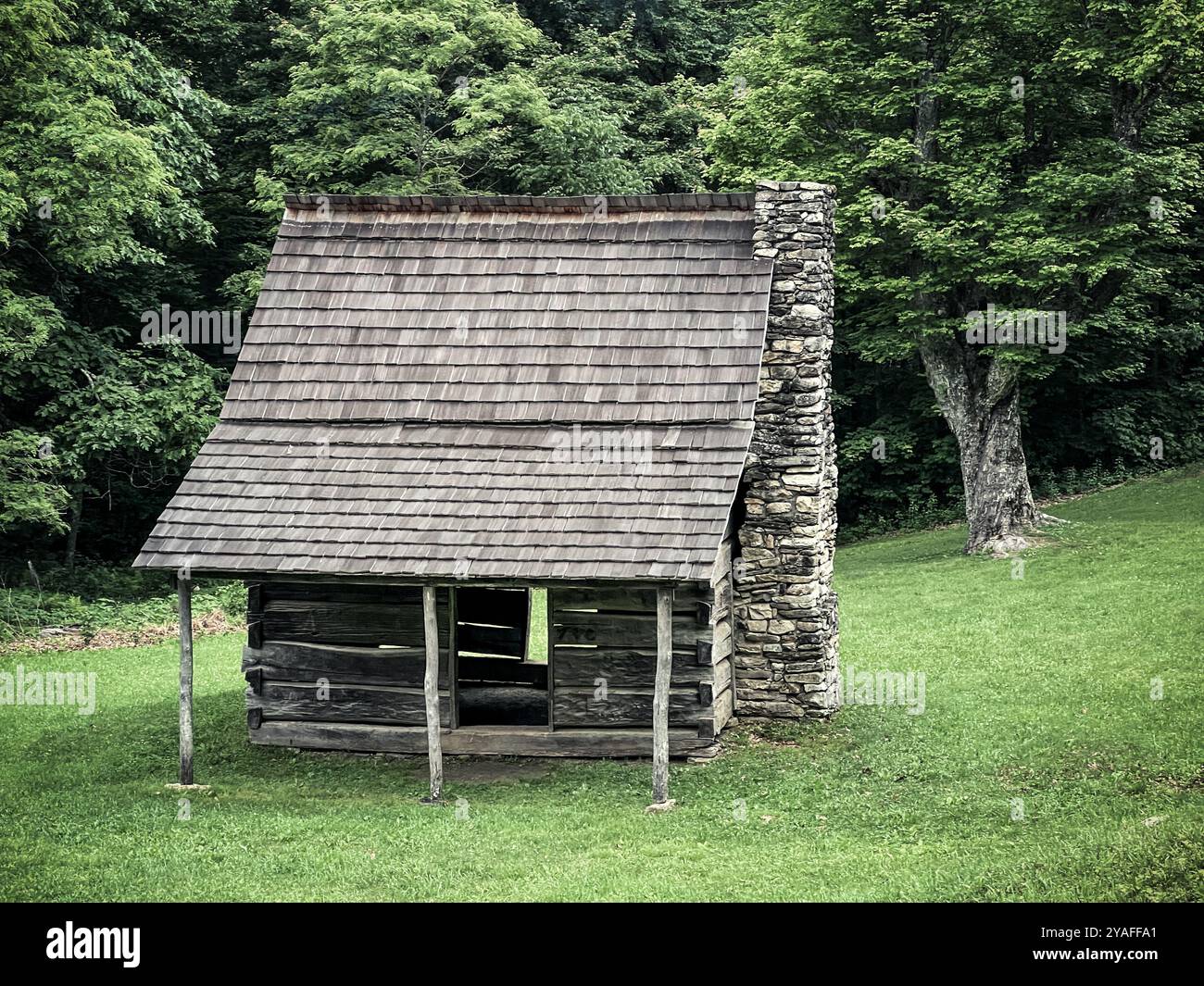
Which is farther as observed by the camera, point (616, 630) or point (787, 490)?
point (787, 490)

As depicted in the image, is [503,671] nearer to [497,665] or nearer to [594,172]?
[497,665]

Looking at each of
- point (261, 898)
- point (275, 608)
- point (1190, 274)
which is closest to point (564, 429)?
point (275, 608)

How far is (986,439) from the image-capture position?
2747 centimetres

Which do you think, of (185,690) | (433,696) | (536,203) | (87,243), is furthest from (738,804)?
(87,243)

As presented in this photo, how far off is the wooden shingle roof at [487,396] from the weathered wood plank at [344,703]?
2.22 meters

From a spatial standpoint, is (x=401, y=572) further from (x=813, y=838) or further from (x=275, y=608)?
(x=813, y=838)

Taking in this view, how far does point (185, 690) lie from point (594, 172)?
18.6m

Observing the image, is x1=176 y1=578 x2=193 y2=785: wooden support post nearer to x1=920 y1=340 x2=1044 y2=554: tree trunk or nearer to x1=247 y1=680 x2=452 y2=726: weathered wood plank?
x1=247 y1=680 x2=452 y2=726: weathered wood plank

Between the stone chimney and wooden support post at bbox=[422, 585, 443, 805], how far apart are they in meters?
3.98

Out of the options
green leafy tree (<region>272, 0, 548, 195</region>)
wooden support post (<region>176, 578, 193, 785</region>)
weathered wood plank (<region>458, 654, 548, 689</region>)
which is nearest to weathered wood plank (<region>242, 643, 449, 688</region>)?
wooden support post (<region>176, 578, 193, 785</region>)

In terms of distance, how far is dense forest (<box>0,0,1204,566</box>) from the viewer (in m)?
24.8

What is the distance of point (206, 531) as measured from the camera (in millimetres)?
14664

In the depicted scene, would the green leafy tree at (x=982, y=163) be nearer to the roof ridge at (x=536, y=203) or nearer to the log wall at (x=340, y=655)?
the roof ridge at (x=536, y=203)
